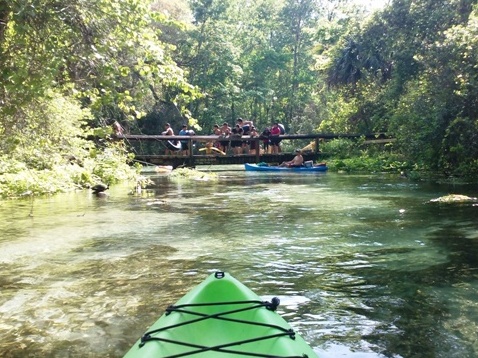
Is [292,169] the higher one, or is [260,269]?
[292,169]

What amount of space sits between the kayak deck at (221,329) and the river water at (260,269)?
0.56 m

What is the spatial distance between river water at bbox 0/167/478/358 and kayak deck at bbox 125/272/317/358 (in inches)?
21.9

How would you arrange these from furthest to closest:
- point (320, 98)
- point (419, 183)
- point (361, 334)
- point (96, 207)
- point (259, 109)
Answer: point (259, 109)
point (320, 98)
point (419, 183)
point (96, 207)
point (361, 334)

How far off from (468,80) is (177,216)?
8.43 m

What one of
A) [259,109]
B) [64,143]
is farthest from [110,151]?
[259,109]

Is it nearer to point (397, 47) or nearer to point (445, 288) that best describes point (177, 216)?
point (445, 288)

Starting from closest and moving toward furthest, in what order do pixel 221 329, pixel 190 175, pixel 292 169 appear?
pixel 221 329, pixel 190 175, pixel 292 169

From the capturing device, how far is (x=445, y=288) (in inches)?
183

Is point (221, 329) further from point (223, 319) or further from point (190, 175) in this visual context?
point (190, 175)

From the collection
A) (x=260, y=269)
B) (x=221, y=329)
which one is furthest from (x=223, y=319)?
(x=260, y=269)

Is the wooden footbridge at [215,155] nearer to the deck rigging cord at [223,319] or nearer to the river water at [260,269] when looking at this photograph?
the river water at [260,269]

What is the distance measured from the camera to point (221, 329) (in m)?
3.13

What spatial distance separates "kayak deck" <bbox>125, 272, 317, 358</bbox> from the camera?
2.75 metres

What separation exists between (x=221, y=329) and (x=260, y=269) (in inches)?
92.7
